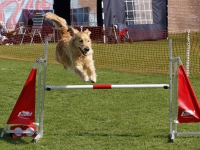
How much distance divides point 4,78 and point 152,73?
13.2 ft

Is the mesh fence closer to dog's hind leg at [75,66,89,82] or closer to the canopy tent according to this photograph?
the canopy tent

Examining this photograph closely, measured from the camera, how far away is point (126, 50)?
18.4 m

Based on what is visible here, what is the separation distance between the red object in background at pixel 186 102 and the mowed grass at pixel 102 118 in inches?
12.3

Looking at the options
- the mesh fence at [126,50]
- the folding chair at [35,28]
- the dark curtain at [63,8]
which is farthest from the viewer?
the dark curtain at [63,8]

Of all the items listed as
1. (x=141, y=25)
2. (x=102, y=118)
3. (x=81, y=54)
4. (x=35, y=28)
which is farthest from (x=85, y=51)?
(x=141, y=25)

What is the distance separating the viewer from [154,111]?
8.09m

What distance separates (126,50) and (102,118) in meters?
10.9

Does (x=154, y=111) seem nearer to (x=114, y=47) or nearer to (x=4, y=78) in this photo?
(x=4, y=78)

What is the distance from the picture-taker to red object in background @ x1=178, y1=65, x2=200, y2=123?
6.32 meters

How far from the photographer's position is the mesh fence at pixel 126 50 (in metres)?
14.2

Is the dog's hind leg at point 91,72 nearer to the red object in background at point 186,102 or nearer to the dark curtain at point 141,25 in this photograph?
the red object in background at point 186,102

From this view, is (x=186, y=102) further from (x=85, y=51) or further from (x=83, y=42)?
(x=83, y=42)

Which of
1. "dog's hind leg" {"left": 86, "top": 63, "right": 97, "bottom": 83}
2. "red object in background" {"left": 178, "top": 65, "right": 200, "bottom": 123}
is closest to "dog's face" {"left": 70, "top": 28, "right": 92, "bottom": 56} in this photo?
"dog's hind leg" {"left": 86, "top": 63, "right": 97, "bottom": 83}

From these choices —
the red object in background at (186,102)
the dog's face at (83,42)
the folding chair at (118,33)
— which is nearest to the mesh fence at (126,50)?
the folding chair at (118,33)
